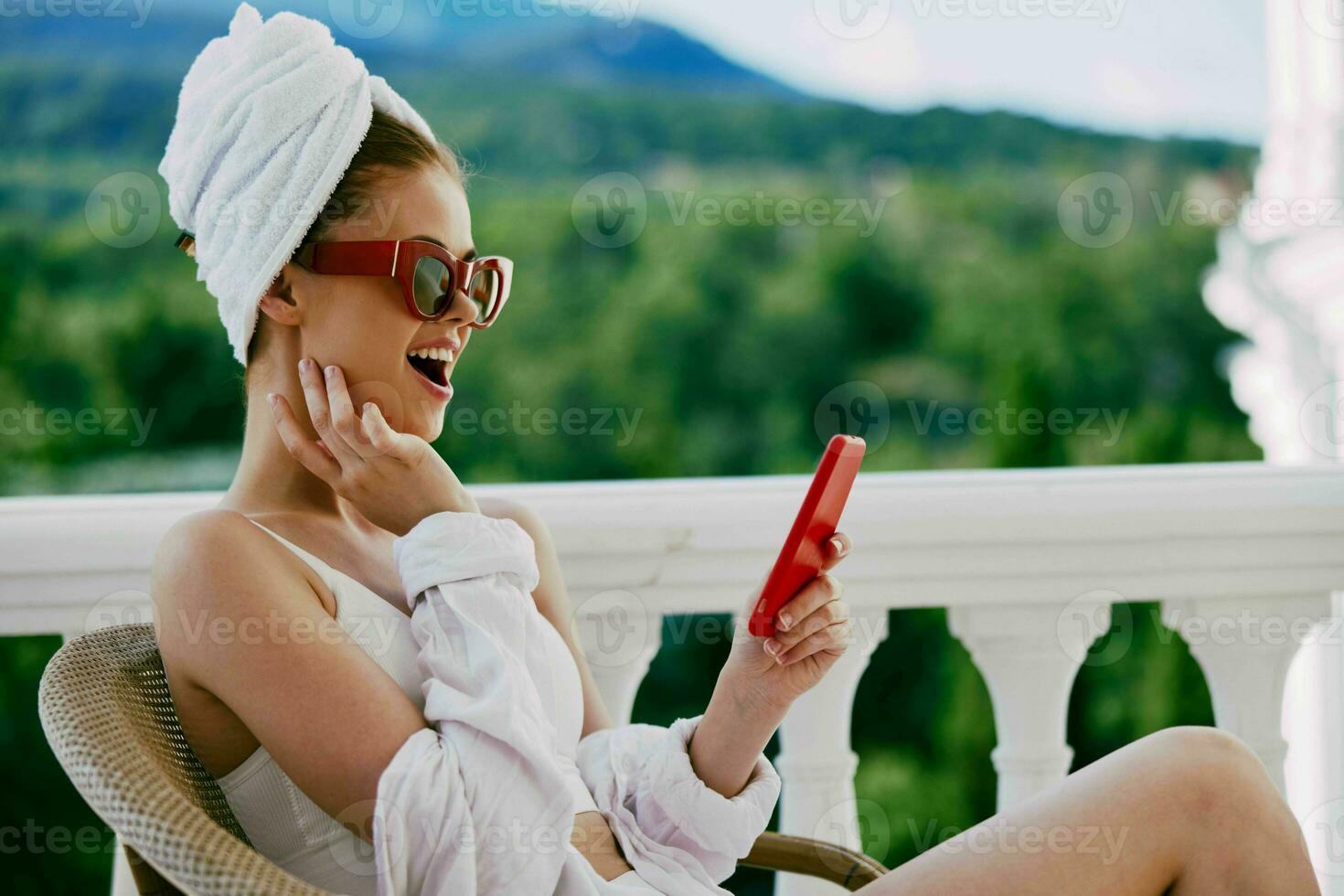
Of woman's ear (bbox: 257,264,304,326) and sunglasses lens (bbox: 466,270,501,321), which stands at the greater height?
sunglasses lens (bbox: 466,270,501,321)

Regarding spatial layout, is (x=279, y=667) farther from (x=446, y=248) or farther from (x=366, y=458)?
(x=446, y=248)

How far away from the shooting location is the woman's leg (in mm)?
1336

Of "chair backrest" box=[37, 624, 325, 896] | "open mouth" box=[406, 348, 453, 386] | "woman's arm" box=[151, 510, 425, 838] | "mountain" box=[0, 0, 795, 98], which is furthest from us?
"mountain" box=[0, 0, 795, 98]

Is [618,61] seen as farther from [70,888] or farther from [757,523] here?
[757,523]

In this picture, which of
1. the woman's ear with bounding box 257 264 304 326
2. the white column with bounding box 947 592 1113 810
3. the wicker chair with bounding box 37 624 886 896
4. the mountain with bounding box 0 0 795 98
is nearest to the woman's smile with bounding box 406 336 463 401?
the woman's ear with bounding box 257 264 304 326

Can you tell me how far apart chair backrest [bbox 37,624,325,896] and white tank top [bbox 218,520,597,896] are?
0.04 meters

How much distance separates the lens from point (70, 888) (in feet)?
26.0

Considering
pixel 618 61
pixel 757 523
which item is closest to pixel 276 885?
pixel 757 523

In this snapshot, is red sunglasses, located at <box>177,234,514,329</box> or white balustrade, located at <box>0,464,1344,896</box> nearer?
red sunglasses, located at <box>177,234,514,329</box>

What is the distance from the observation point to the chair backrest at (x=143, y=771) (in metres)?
1.02

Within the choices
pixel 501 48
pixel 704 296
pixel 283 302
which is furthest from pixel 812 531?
pixel 501 48

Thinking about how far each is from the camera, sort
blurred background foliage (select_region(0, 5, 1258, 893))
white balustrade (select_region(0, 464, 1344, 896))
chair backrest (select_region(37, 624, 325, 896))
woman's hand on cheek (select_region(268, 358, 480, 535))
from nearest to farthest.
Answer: chair backrest (select_region(37, 624, 325, 896))
woman's hand on cheek (select_region(268, 358, 480, 535))
white balustrade (select_region(0, 464, 1344, 896))
blurred background foliage (select_region(0, 5, 1258, 893))

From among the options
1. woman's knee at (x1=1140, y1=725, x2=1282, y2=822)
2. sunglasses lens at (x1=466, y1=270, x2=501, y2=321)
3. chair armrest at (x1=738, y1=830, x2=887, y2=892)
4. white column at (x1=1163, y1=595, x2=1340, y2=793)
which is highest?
white column at (x1=1163, y1=595, x2=1340, y2=793)

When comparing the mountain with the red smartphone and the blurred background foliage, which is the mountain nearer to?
→ the blurred background foliage
